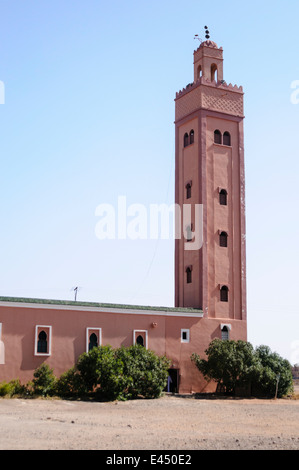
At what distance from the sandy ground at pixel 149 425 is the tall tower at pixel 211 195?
825 centimetres

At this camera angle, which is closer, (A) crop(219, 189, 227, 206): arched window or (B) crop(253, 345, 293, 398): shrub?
(B) crop(253, 345, 293, 398): shrub

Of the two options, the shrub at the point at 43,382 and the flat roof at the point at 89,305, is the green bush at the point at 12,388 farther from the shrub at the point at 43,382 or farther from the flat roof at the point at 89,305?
the flat roof at the point at 89,305

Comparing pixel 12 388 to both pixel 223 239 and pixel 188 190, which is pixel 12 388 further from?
pixel 188 190

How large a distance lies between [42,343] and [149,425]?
38.1ft

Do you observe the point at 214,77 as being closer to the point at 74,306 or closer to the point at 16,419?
the point at 74,306

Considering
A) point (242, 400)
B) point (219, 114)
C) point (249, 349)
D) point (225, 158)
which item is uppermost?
point (219, 114)

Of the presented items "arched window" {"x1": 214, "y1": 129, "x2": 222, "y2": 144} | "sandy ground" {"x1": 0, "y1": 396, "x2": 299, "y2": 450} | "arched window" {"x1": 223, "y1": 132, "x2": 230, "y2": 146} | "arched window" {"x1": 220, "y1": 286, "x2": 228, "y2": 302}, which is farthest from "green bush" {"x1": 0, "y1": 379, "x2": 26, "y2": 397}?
"arched window" {"x1": 223, "y1": 132, "x2": 230, "y2": 146}

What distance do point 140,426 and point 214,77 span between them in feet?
85.2

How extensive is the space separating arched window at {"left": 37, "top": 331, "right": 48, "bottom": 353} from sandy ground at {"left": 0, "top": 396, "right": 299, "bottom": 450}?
4.08 metres

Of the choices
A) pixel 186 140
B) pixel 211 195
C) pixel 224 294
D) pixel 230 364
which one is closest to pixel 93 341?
pixel 230 364

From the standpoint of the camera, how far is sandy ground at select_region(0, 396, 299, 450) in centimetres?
1444

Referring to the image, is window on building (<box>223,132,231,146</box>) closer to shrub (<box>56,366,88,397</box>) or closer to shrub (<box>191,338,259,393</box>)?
shrub (<box>191,338,259,393</box>)
